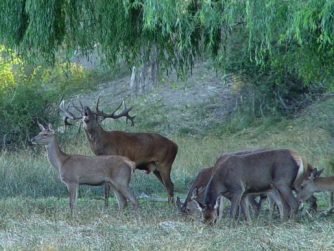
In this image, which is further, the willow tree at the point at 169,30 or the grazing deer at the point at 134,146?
the grazing deer at the point at 134,146

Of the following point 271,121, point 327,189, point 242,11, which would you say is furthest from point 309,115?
point 242,11

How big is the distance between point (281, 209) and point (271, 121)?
64.3ft

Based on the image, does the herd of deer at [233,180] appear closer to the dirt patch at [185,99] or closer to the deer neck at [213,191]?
the deer neck at [213,191]

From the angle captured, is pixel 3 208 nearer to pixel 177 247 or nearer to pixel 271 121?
pixel 177 247

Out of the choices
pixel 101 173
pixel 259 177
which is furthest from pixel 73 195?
pixel 259 177

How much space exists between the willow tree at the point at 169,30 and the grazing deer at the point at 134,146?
2.29 metres

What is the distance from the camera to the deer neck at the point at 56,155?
58.2ft

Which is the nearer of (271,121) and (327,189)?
(327,189)

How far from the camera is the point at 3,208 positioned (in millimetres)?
16422

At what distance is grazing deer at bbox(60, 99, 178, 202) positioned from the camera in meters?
20.2

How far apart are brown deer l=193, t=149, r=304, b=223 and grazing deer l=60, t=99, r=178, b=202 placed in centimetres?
445

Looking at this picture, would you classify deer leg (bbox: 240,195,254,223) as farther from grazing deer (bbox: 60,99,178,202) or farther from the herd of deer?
grazing deer (bbox: 60,99,178,202)

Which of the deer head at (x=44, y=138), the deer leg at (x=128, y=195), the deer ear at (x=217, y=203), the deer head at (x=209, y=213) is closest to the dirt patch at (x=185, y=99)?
the deer head at (x=44, y=138)

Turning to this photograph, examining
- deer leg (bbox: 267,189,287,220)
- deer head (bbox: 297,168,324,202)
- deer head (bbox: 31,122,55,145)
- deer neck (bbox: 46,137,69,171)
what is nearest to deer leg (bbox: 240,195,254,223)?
deer leg (bbox: 267,189,287,220)
